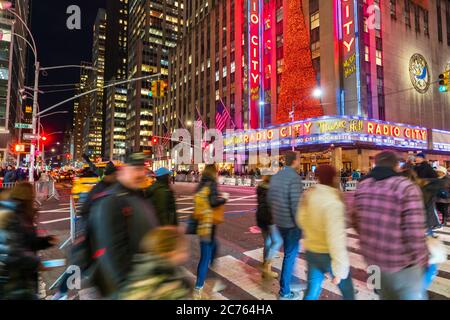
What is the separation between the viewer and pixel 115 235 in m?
2.32

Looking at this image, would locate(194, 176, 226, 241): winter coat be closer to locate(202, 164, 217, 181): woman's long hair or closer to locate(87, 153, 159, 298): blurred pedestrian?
locate(202, 164, 217, 181): woman's long hair

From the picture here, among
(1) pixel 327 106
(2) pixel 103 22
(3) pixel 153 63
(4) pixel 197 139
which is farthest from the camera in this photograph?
(2) pixel 103 22

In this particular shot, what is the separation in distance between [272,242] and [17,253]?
3.96 metres

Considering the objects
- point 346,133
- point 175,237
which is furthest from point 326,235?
point 346,133

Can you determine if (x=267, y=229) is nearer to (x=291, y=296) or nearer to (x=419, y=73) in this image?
(x=291, y=296)

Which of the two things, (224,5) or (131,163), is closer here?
(131,163)

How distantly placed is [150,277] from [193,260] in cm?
485

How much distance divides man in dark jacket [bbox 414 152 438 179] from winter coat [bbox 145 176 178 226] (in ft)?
19.5

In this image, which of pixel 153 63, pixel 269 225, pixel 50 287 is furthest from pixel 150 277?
pixel 153 63

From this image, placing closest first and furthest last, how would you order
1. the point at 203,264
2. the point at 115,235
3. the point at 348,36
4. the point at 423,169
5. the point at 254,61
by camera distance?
the point at 115,235 → the point at 203,264 → the point at 423,169 → the point at 348,36 → the point at 254,61

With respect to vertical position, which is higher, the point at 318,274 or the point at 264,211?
the point at 264,211

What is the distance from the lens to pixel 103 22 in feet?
619
